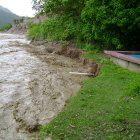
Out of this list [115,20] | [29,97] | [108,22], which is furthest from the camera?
[108,22]

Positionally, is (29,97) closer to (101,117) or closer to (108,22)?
(101,117)

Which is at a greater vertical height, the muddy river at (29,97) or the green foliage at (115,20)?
the green foliage at (115,20)

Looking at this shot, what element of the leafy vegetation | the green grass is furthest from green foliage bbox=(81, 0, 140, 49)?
the green grass

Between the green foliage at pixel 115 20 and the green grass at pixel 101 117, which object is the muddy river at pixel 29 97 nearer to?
the green grass at pixel 101 117

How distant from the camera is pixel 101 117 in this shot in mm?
2832

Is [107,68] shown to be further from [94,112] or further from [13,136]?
[13,136]

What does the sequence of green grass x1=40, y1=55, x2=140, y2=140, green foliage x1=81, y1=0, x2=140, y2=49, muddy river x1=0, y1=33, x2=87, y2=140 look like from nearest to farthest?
green grass x1=40, y1=55, x2=140, y2=140
muddy river x1=0, y1=33, x2=87, y2=140
green foliage x1=81, y1=0, x2=140, y2=49

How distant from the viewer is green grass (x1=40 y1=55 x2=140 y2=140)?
2426 millimetres

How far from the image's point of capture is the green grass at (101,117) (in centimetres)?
243

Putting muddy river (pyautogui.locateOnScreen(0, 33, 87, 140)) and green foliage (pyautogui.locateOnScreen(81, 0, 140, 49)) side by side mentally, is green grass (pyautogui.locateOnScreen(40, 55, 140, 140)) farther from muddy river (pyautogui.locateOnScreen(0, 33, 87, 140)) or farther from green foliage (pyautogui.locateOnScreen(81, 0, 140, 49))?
green foliage (pyautogui.locateOnScreen(81, 0, 140, 49))

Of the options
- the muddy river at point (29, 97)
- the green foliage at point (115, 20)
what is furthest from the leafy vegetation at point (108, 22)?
the muddy river at point (29, 97)

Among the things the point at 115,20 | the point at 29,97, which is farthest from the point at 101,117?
the point at 115,20

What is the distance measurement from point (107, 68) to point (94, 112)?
10.5ft

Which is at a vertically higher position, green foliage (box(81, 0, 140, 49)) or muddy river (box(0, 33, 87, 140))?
green foliage (box(81, 0, 140, 49))
